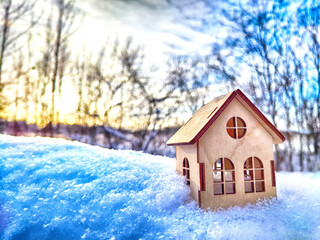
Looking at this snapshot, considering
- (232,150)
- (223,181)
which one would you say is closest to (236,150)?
(232,150)

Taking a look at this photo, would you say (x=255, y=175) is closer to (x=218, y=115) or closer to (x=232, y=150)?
(x=232, y=150)

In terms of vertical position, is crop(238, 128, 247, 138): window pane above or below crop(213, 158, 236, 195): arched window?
above

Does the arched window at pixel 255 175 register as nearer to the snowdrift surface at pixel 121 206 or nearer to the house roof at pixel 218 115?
the snowdrift surface at pixel 121 206

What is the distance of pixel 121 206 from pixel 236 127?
3.13 meters

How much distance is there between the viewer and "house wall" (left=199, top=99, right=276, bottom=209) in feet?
16.5

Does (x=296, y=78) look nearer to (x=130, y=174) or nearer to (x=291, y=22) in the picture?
(x=291, y=22)

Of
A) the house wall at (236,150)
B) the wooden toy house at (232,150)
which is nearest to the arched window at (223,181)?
the wooden toy house at (232,150)

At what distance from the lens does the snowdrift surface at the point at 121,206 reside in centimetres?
422

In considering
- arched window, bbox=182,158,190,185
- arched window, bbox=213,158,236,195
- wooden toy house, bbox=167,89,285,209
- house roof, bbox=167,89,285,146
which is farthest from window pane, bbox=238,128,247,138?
arched window, bbox=182,158,190,185

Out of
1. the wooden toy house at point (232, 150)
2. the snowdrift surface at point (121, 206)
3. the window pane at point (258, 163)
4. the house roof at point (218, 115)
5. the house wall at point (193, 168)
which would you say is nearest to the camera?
the snowdrift surface at point (121, 206)

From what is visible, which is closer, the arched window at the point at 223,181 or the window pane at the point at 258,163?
Answer: the arched window at the point at 223,181

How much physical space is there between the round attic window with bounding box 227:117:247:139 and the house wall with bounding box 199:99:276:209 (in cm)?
9

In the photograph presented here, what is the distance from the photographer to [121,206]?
4.99m

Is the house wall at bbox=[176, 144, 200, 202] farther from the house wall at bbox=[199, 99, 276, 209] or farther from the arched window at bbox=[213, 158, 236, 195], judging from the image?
the arched window at bbox=[213, 158, 236, 195]
